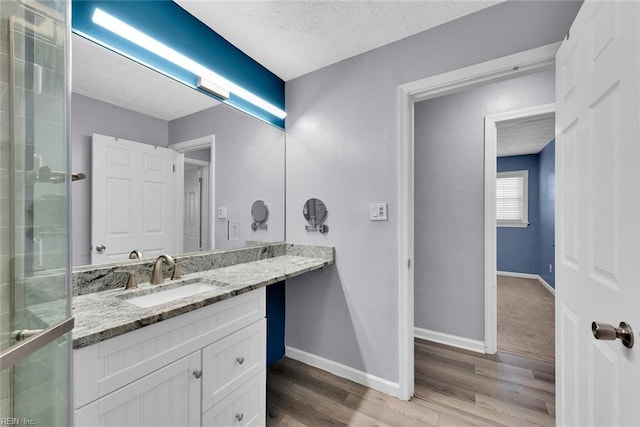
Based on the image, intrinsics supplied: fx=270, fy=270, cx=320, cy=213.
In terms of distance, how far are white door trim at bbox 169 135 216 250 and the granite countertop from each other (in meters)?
0.26

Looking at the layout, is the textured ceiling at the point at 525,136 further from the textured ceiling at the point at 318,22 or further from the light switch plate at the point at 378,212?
the light switch plate at the point at 378,212

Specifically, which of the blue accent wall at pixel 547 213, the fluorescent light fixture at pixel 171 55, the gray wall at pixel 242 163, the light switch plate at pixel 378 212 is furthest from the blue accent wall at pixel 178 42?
the blue accent wall at pixel 547 213

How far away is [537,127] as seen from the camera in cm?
371

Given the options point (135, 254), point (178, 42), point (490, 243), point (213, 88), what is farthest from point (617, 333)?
point (178, 42)

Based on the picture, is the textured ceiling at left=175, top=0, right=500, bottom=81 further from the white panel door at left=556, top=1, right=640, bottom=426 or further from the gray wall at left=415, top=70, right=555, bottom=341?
the gray wall at left=415, top=70, right=555, bottom=341

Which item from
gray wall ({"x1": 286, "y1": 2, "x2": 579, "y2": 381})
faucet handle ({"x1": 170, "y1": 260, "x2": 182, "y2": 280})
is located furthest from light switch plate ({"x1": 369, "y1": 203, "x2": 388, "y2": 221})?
faucet handle ({"x1": 170, "y1": 260, "x2": 182, "y2": 280})

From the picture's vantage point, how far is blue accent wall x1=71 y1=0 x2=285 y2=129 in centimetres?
Answer: 122

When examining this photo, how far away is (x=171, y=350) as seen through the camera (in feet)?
3.22

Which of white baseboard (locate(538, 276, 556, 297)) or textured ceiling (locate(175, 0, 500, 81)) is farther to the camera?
white baseboard (locate(538, 276, 556, 297))

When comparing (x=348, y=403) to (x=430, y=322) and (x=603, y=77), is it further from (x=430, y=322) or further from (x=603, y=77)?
(x=603, y=77)

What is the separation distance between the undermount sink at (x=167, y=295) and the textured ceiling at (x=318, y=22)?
1554 millimetres

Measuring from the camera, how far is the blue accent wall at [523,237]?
5.18 metres

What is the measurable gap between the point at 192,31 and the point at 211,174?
2.79 feet

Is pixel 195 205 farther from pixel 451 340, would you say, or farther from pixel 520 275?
pixel 520 275
